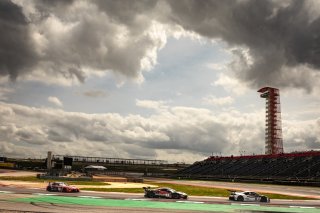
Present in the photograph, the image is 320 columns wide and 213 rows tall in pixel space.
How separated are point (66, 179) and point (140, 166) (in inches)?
3543

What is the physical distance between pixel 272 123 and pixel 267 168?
3409cm

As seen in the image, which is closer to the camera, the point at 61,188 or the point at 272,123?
the point at 61,188

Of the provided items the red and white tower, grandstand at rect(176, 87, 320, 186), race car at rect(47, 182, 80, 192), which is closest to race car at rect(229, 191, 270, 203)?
race car at rect(47, 182, 80, 192)

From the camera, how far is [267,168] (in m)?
94.2

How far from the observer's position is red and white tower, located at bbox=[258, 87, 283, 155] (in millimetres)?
122750

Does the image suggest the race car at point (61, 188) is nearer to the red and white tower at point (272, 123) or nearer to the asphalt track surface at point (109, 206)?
the asphalt track surface at point (109, 206)

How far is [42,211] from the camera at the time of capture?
22.2 m

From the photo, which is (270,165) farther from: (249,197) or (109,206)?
(109,206)

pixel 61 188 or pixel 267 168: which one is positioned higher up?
pixel 267 168

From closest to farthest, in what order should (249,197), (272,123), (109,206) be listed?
(109,206)
(249,197)
(272,123)

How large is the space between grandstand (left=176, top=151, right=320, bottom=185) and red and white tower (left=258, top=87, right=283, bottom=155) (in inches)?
495

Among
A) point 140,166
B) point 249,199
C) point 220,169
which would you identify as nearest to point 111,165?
point 140,166

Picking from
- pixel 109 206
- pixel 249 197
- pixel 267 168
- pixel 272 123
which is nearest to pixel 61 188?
pixel 109 206

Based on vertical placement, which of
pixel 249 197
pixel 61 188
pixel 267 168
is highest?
pixel 267 168
